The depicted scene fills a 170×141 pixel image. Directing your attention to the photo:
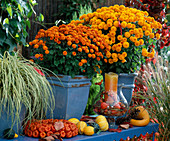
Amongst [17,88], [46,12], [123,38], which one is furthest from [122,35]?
[46,12]

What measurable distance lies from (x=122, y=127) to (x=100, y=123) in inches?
7.5

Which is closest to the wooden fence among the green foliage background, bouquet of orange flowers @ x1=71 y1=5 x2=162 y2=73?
the green foliage background

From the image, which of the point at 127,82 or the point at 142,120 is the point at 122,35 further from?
the point at 142,120

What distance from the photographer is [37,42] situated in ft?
6.06

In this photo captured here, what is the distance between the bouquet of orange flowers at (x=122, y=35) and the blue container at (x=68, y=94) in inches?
12.6

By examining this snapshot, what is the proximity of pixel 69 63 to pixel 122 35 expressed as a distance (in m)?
0.58

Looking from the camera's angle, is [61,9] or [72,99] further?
[61,9]

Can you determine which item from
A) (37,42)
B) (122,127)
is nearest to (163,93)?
(122,127)

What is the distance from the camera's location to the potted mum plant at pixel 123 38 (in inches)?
77.5

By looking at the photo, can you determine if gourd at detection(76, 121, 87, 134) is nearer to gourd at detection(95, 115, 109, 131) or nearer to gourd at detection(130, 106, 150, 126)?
gourd at detection(95, 115, 109, 131)

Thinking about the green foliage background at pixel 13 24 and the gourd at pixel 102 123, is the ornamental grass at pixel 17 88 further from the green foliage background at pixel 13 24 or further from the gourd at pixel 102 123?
the green foliage background at pixel 13 24

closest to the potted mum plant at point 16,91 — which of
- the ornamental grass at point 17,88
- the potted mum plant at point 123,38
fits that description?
the ornamental grass at point 17,88

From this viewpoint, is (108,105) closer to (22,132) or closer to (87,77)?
(87,77)

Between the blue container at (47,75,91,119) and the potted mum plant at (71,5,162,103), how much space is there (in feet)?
1.05
